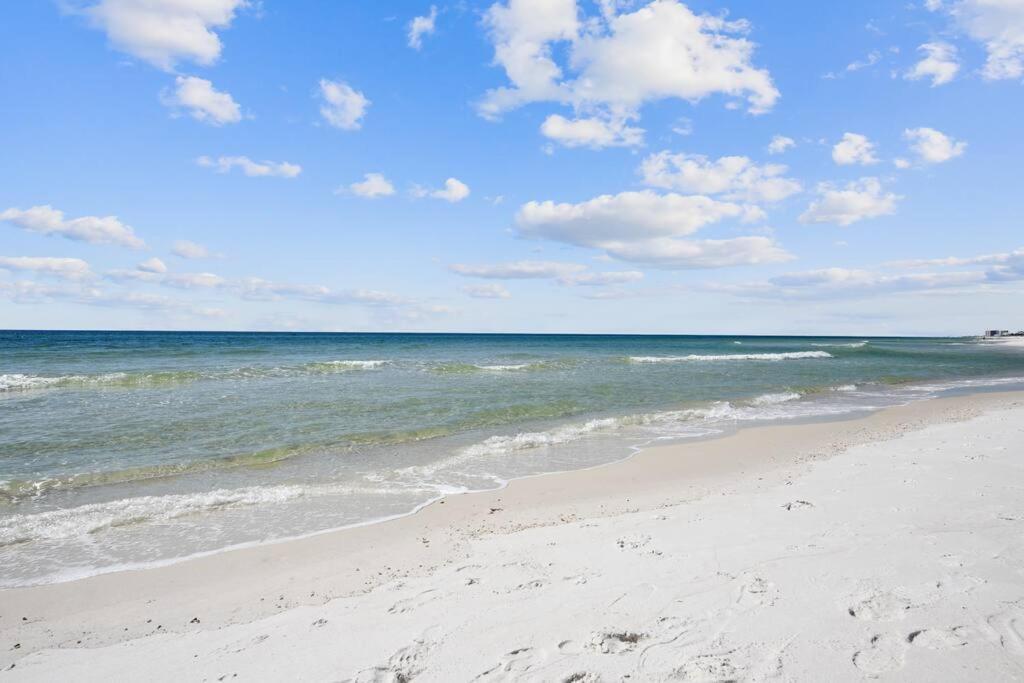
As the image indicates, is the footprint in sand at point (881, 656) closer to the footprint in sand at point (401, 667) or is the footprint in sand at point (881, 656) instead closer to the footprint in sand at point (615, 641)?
the footprint in sand at point (615, 641)

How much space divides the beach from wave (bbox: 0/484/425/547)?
5.39 feet

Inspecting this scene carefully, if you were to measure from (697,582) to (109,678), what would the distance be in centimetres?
444

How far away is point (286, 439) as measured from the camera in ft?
38.8

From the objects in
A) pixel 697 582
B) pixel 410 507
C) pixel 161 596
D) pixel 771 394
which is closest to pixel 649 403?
pixel 771 394

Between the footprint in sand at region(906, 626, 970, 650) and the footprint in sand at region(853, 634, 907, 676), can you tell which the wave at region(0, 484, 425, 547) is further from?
the footprint in sand at region(906, 626, 970, 650)

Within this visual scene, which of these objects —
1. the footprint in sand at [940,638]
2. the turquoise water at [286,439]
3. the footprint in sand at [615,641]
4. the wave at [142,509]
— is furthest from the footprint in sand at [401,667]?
the wave at [142,509]


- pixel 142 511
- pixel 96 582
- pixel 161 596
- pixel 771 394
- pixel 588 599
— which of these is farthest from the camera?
pixel 771 394

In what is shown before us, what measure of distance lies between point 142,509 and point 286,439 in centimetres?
428

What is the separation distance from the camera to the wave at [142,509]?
270 inches

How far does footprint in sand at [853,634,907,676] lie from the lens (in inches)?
126

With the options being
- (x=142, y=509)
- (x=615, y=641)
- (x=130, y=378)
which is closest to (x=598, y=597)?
(x=615, y=641)

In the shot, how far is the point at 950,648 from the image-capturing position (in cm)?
334

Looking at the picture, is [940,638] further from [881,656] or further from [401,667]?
[401,667]

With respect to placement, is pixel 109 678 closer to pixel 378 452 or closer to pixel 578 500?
pixel 578 500
